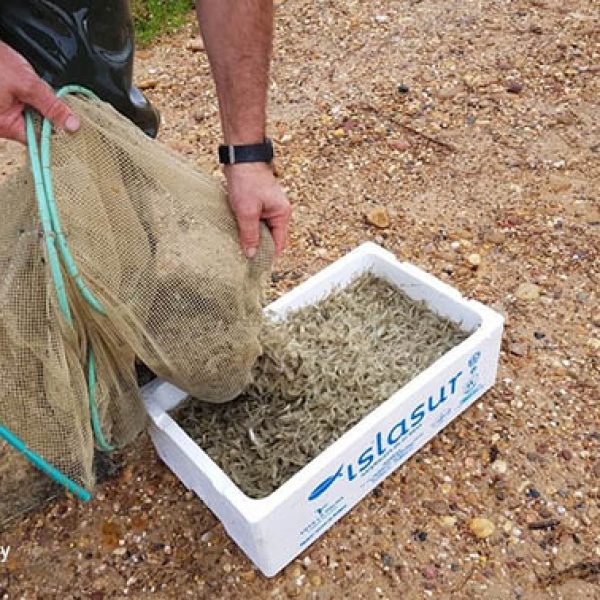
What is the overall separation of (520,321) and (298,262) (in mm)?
685

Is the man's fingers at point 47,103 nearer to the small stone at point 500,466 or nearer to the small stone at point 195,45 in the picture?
the small stone at point 500,466

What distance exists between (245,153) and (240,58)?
0.63 feet

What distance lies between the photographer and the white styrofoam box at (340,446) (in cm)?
154

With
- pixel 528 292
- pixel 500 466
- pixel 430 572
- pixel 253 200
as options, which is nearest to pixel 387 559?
pixel 430 572

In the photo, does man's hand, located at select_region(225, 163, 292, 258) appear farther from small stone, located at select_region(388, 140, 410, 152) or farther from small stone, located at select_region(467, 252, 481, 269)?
small stone, located at select_region(388, 140, 410, 152)

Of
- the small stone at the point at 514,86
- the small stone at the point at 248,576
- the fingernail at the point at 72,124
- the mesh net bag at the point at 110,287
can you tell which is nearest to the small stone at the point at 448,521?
the small stone at the point at 248,576

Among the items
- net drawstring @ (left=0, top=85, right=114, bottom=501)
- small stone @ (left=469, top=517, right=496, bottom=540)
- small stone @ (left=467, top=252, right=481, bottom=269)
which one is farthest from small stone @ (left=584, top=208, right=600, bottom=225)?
net drawstring @ (left=0, top=85, right=114, bottom=501)

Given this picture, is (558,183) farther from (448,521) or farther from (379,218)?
(448,521)

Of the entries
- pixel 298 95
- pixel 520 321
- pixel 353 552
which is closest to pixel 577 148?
pixel 520 321

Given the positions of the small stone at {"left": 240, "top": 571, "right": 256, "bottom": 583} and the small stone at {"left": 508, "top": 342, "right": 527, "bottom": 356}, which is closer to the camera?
the small stone at {"left": 240, "top": 571, "right": 256, "bottom": 583}

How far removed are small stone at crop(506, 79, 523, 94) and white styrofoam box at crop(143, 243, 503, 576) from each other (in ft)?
4.37

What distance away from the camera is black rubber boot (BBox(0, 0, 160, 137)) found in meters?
1.71

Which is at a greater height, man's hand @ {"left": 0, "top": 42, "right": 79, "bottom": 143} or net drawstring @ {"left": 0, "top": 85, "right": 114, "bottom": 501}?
man's hand @ {"left": 0, "top": 42, "right": 79, "bottom": 143}

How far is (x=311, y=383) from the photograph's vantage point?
178 cm
